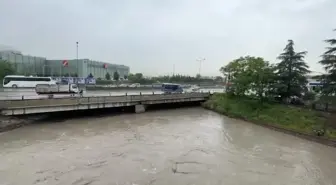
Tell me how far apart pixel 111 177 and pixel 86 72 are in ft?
321

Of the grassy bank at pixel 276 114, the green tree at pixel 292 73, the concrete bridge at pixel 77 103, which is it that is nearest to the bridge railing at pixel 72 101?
the concrete bridge at pixel 77 103

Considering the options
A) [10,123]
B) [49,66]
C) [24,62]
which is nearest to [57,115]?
[10,123]

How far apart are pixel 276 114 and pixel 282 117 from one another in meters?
1.10

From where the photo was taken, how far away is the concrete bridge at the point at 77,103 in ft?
62.4

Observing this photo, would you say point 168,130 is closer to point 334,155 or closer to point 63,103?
point 63,103

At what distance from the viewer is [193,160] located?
543 inches

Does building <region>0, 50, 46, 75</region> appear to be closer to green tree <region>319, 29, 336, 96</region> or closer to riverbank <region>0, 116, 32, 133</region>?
riverbank <region>0, 116, 32, 133</region>

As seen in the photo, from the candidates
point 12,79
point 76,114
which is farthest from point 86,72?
point 76,114

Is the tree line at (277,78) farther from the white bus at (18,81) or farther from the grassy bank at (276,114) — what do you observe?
the white bus at (18,81)

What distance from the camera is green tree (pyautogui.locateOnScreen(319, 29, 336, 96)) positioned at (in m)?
23.0

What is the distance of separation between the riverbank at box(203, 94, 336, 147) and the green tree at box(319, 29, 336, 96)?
2887mm

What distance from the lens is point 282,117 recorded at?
25578 millimetres

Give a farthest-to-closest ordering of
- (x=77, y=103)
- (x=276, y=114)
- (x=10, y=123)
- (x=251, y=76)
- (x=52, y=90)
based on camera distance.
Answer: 1. (x=251, y=76)
2. (x=52, y=90)
3. (x=276, y=114)
4. (x=77, y=103)
5. (x=10, y=123)

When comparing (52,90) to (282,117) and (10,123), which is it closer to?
(10,123)
